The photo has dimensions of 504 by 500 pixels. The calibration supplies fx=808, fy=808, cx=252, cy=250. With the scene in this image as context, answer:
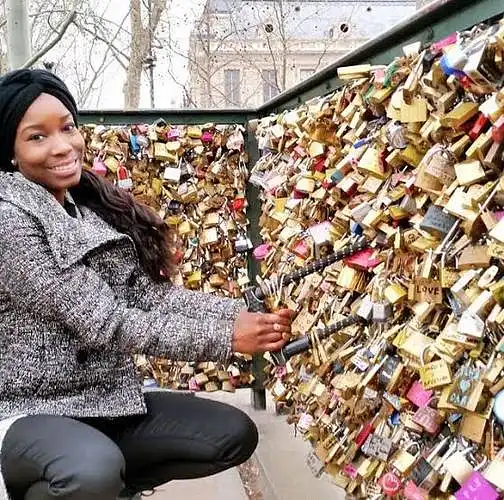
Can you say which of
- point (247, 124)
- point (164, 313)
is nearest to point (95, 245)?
point (164, 313)

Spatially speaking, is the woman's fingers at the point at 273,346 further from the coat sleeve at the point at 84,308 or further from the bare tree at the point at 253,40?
the bare tree at the point at 253,40

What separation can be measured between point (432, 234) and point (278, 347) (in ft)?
1.28

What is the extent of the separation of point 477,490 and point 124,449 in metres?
0.83

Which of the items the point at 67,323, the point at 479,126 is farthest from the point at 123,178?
the point at 479,126

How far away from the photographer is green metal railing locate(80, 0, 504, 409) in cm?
144

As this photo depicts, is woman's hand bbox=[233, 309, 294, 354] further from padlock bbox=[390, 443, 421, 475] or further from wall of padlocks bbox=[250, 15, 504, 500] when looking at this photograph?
padlock bbox=[390, 443, 421, 475]

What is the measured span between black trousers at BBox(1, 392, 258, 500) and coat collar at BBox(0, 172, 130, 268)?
13.7 inches

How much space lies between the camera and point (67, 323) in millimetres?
1632

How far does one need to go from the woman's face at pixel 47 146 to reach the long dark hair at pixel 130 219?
144 mm

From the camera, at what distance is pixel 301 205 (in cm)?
249

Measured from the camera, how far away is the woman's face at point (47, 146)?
176 cm

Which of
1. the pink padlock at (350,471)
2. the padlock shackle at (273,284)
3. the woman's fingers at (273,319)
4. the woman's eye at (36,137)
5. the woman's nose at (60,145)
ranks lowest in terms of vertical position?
the pink padlock at (350,471)

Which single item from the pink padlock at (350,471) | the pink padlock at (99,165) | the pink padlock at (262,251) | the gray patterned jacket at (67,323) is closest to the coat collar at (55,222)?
the gray patterned jacket at (67,323)

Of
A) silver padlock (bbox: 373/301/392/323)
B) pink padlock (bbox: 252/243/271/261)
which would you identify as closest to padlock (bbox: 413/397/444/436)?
silver padlock (bbox: 373/301/392/323)
